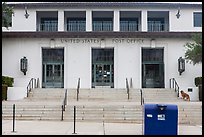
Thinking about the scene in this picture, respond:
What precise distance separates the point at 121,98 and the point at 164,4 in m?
14.3

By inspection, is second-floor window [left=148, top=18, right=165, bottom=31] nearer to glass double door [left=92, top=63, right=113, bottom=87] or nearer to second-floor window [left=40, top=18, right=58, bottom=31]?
glass double door [left=92, top=63, right=113, bottom=87]

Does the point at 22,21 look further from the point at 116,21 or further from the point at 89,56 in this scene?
the point at 116,21

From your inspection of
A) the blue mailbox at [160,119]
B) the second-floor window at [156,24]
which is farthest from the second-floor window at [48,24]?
the blue mailbox at [160,119]

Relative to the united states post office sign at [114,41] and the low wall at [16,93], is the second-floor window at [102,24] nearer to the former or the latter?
the united states post office sign at [114,41]

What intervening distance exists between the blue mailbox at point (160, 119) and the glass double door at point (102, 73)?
74.1ft

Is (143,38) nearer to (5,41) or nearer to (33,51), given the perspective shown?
(33,51)

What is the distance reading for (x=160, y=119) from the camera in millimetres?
11273

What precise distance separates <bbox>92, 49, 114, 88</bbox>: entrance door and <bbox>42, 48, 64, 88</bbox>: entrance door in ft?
9.70

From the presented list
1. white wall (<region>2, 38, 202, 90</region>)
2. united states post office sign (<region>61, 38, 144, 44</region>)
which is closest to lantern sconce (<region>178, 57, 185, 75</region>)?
white wall (<region>2, 38, 202, 90</region>)

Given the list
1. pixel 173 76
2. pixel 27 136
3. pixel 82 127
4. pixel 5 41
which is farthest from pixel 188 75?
pixel 27 136

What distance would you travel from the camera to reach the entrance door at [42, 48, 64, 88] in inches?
1330

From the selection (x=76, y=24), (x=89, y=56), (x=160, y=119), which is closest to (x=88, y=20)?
(x=76, y=24)

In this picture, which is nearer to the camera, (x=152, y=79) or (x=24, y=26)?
(x=152, y=79)

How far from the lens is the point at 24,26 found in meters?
36.8
